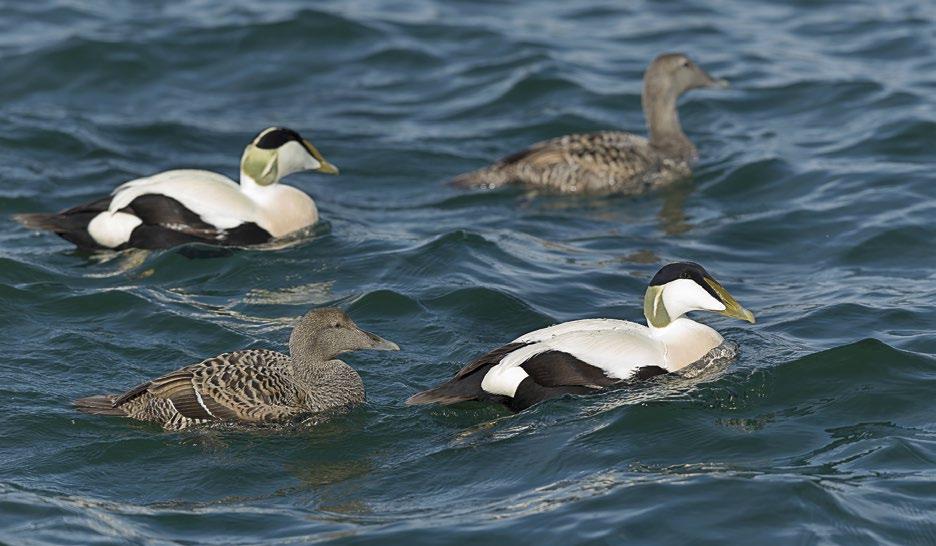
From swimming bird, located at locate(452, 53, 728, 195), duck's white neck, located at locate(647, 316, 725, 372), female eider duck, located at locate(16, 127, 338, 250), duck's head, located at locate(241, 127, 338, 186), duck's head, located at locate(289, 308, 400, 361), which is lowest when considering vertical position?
duck's white neck, located at locate(647, 316, 725, 372)

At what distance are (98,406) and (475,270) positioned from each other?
351 cm

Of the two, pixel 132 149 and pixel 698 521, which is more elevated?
pixel 132 149

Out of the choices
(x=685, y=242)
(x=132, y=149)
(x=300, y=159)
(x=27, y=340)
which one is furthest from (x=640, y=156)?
(x=27, y=340)

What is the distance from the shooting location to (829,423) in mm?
8586

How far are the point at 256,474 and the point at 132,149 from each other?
6817 millimetres

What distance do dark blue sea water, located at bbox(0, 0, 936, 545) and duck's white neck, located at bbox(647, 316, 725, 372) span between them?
15 cm

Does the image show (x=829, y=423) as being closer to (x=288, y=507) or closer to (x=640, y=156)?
(x=288, y=507)

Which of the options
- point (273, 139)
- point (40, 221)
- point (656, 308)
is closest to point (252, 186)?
point (273, 139)

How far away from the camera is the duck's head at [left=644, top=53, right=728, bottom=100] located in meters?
14.2

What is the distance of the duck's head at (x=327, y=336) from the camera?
342 inches

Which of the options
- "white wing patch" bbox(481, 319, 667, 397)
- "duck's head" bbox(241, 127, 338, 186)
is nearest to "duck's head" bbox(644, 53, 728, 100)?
"duck's head" bbox(241, 127, 338, 186)

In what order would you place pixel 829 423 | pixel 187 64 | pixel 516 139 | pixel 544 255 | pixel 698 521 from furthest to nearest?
pixel 187 64, pixel 516 139, pixel 544 255, pixel 829 423, pixel 698 521

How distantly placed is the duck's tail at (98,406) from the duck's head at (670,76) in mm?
6996

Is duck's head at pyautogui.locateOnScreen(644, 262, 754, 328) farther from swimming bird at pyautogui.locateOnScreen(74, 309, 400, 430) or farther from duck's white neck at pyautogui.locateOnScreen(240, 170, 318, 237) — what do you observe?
duck's white neck at pyautogui.locateOnScreen(240, 170, 318, 237)
